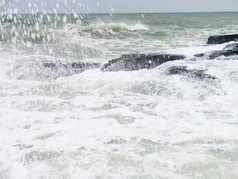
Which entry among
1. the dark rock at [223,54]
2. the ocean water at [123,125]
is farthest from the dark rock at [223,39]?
the ocean water at [123,125]

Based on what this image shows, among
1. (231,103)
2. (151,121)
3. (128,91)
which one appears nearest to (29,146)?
(151,121)

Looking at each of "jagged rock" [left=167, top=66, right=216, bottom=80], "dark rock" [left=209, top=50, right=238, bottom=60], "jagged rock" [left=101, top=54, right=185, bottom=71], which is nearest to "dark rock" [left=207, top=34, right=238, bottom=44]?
"dark rock" [left=209, top=50, right=238, bottom=60]

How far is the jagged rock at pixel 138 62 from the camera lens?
6457 millimetres

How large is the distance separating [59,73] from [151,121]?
351cm

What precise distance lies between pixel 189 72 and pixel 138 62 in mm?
1541

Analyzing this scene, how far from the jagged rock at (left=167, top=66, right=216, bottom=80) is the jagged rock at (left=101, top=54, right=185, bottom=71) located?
0.89 meters

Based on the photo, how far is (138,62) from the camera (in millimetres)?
6531

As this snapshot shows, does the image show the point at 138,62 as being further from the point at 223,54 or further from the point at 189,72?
the point at 223,54

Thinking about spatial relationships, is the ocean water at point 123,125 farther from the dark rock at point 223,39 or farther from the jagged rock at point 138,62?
the dark rock at point 223,39

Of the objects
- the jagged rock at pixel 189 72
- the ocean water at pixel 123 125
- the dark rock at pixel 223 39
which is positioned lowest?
the ocean water at pixel 123 125

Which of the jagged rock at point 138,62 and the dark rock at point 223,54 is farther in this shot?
the dark rock at point 223,54

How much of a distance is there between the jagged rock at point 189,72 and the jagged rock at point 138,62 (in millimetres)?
886

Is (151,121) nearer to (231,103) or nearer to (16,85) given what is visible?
(231,103)

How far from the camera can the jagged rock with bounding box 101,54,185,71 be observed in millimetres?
6457
